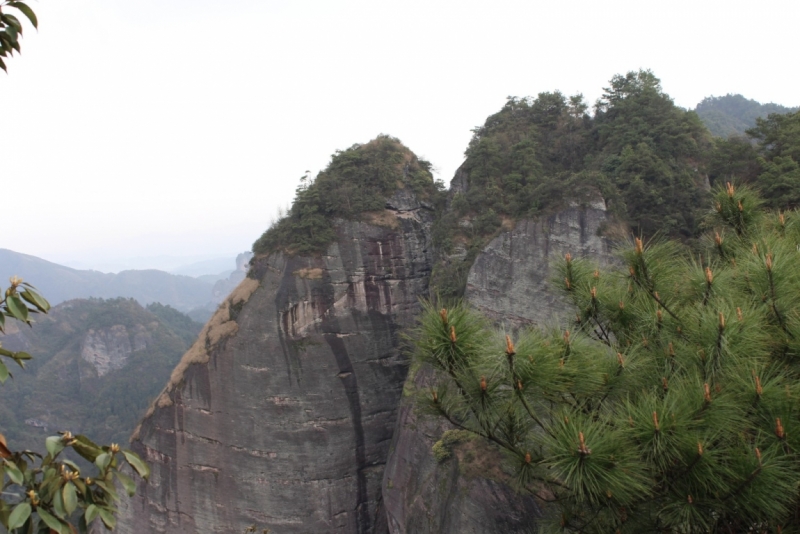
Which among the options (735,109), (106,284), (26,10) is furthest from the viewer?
(106,284)

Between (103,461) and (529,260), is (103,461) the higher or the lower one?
the lower one

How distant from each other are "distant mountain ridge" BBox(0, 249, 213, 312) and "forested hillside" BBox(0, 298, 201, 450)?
104 m

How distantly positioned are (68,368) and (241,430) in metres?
47.1

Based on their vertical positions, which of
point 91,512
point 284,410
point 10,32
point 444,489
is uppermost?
point 10,32

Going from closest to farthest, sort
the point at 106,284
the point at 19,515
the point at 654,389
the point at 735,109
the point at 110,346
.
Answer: the point at 19,515 < the point at 654,389 < the point at 110,346 < the point at 735,109 < the point at 106,284

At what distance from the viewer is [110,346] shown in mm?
55906

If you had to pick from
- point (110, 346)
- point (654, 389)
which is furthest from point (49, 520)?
point (110, 346)

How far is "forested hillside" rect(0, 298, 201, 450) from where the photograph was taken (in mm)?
44812

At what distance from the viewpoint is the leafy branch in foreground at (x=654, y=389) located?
8.68ft

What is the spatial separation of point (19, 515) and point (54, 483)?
4.7 inches

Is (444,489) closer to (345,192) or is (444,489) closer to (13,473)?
(13,473)

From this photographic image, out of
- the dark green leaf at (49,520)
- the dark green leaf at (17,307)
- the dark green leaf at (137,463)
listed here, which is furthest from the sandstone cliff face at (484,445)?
the dark green leaf at (17,307)

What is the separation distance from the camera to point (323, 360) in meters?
17.8

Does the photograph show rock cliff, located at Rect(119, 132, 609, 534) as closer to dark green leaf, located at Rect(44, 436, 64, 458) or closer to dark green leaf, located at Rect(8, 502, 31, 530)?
dark green leaf, located at Rect(44, 436, 64, 458)
